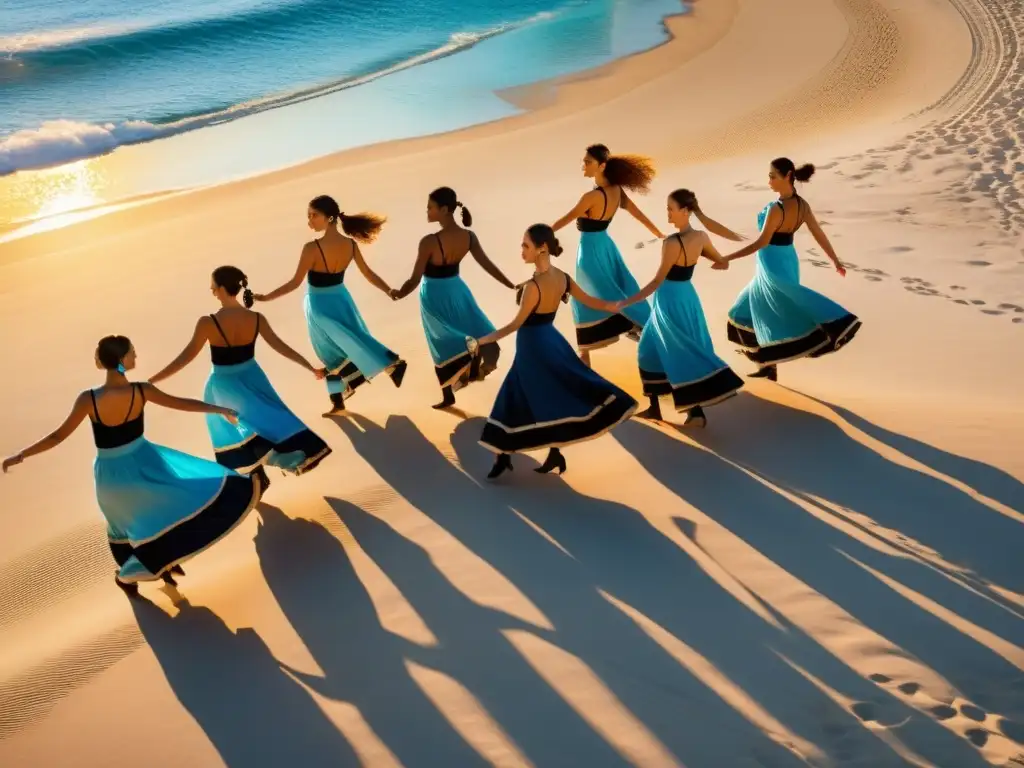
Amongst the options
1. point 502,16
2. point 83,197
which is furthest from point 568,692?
point 502,16

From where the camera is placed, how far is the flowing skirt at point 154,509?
22.6 ft

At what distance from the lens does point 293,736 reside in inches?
232

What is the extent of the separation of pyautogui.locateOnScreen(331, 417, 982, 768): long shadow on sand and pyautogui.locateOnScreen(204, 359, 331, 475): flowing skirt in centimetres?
80

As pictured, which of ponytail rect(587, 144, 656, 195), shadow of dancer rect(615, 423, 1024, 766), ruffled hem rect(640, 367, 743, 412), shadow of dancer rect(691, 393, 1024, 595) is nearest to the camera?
shadow of dancer rect(615, 423, 1024, 766)

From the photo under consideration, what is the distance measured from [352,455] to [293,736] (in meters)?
3.47

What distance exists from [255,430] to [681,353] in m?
3.27

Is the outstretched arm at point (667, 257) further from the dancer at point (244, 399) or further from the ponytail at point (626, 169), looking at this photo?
the dancer at point (244, 399)

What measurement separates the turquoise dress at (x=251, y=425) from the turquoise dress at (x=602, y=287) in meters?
3.17

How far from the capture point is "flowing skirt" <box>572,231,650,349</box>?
33.7 feet

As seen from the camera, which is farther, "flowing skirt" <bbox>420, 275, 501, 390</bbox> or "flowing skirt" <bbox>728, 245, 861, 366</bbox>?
"flowing skirt" <bbox>420, 275, 501, 390</bbox>

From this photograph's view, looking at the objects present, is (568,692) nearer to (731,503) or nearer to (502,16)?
(731,503)

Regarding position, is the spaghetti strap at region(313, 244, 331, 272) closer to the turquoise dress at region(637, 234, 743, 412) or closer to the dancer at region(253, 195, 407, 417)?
the dancer at region(253, 195, 407, 417)

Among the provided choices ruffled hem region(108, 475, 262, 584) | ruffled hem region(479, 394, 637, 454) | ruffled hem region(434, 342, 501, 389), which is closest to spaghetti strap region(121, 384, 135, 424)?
ruffled hem region(108, 475, 262, 584)

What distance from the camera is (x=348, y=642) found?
664 cm
